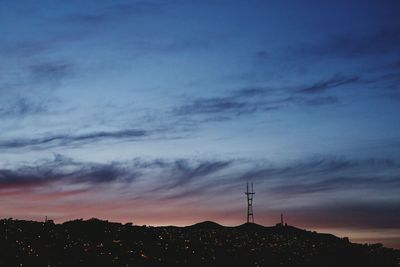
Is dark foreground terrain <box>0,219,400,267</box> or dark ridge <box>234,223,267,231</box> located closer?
dark foreground terrain <box>0,219,400,267</box>

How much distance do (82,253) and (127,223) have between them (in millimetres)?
12918

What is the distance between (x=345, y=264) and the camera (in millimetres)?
58719

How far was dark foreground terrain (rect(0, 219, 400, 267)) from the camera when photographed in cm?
3947

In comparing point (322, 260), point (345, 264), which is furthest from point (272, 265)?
point (345, 264)

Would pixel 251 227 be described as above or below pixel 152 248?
above

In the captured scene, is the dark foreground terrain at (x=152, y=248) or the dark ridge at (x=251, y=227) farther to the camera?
the dark ridge at (x=251, y=227)

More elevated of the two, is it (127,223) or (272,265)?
(127,223)

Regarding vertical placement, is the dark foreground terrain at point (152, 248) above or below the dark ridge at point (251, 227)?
below

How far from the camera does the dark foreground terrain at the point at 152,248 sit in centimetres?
3947

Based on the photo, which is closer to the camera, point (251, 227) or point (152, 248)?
point (152, 248)

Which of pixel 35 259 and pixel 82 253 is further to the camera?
pixel 82 253

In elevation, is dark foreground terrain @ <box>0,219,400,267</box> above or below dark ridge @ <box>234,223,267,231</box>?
below

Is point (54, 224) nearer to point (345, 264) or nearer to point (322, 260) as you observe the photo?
point (322, 260)

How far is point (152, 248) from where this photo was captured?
152 feet
